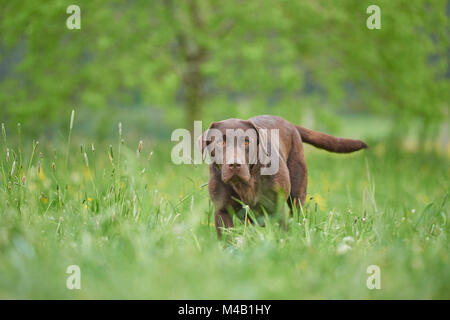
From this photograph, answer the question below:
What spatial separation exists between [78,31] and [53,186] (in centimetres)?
447

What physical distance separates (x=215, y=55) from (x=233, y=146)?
4.96m

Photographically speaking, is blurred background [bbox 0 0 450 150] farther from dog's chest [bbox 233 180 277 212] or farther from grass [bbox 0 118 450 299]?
dog's chest [bbox 233 180 277 212]

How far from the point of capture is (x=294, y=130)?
4180mm

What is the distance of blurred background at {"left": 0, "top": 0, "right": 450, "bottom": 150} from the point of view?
7.62 m

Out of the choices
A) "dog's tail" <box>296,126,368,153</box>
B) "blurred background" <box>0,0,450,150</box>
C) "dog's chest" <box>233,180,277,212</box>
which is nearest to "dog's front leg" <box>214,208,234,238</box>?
"dog's chest" <box>233,180,277,212</box>

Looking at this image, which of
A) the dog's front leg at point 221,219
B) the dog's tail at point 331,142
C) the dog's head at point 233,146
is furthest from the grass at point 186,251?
the dog's tail at point 331,142

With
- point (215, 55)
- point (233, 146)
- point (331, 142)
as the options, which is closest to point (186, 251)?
point (233, 146)

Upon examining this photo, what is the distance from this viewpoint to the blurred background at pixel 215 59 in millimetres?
7625

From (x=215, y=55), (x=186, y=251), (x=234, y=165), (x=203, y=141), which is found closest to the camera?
(x=186, y=251)

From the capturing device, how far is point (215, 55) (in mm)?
7988

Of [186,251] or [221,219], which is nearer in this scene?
[186,251]

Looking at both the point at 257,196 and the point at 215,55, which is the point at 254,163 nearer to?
the point at 257,196

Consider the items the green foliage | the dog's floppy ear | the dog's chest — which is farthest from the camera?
the green foliage

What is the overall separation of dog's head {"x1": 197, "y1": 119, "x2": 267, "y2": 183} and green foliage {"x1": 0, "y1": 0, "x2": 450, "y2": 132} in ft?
14.0
